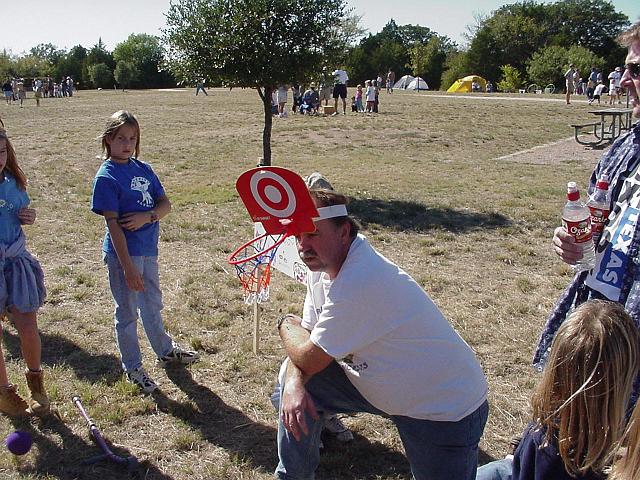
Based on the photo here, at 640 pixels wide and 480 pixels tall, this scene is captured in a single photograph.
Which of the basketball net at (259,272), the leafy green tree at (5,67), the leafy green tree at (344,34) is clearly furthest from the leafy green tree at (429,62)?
the basketball net at (259,272)

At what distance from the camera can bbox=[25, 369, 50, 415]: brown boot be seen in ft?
12.8

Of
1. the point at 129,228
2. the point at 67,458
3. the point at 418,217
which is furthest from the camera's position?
the point at 418,217

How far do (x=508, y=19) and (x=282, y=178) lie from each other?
7540cm

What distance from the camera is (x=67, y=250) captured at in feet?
24.6

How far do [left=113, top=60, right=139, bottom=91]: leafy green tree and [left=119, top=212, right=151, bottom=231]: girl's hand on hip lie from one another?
73043 mm

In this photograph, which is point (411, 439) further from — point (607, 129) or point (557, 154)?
point (607, 129)

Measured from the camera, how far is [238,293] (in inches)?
237

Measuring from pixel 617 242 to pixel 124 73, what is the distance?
7675cm

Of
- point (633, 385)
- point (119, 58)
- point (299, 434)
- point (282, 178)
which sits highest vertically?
point (119, 58)

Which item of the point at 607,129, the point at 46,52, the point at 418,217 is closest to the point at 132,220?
the point at 418,217

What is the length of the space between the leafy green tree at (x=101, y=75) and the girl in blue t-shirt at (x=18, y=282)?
80690 mm

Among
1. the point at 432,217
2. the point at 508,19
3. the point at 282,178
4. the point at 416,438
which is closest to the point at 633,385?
the point at 416,438

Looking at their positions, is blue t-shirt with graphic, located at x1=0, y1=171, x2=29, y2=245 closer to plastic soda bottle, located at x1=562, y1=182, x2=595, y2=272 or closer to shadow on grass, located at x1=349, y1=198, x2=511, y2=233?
plastic soda bottle, located at x1=562, y1=182, x2=595, y2=272

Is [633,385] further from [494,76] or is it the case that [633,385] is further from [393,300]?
[494,76]
